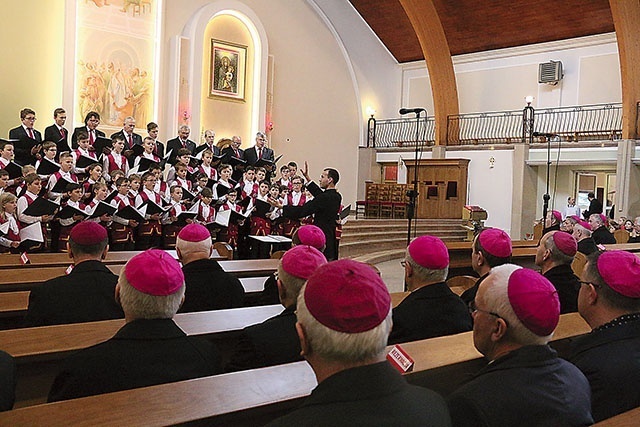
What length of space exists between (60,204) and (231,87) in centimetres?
844

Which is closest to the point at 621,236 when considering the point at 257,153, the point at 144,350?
the point at 257,153

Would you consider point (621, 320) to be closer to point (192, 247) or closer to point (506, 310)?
point (506, 310)

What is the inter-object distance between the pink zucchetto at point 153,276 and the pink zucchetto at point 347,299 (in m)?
1.03

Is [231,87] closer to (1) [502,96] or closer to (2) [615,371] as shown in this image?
(1) [502,96]

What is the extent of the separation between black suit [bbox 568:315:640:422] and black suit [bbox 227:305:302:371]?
1171mm

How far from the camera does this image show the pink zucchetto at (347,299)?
1.33 meters

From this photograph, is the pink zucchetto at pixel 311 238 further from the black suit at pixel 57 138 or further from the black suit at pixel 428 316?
the black suit at pixel 57 138

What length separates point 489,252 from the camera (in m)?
4.07

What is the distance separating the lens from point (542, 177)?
17219 millimetres

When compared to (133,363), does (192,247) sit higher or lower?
higher

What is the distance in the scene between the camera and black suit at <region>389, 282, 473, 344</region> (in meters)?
3.08

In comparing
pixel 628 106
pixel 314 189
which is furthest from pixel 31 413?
pixel 628 106

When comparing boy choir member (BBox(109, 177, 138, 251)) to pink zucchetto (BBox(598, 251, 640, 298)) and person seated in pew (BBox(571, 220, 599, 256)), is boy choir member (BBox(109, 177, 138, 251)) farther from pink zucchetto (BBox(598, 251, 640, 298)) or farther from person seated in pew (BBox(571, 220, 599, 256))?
pink zucchetto (BBox(598, 251, 640, 298))

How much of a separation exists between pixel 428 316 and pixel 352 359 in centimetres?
183
